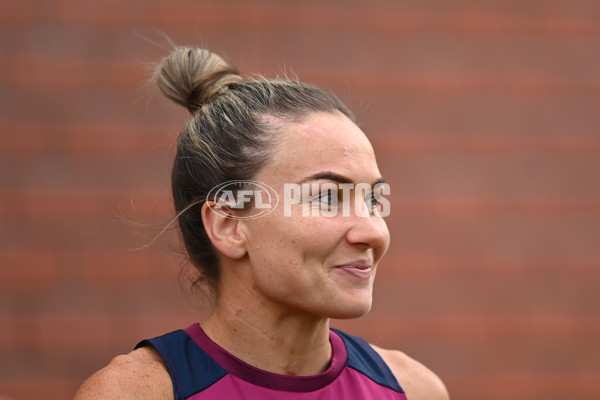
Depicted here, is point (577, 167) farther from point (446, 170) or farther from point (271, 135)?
point (271, 135)

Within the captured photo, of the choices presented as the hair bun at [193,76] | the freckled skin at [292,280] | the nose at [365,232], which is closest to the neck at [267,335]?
the freckled skin at [292,280]

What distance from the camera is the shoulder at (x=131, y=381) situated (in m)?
1.87

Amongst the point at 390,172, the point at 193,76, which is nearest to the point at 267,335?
the point at 193,76

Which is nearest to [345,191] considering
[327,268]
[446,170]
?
[327,268]

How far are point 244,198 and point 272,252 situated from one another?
157 mm

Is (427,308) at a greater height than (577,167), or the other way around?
(577,167)

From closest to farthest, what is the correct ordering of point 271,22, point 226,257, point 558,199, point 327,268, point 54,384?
point 327,268 < point 226,257 < point 54,384 < point 271,22 < point 558,199

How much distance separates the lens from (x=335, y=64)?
181 inches

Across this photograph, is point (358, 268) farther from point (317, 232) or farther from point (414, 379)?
point (414, 379)

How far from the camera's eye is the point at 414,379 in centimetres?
229

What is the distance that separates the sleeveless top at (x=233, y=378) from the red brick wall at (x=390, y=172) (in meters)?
2.14

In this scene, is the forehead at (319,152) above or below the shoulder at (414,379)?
above

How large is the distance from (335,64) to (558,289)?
1787mm

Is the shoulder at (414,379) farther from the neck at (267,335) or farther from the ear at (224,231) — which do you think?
the ear at (224,231)
